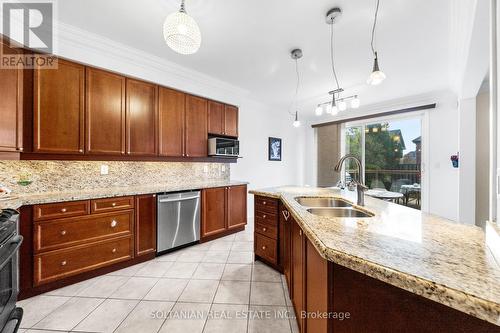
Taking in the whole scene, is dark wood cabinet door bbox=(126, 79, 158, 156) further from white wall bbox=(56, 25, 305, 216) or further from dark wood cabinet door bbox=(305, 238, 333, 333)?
dark wood cabinet door bbox=(305, 238, 333, 333)

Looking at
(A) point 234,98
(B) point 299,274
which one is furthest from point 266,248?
(A) point 234,98

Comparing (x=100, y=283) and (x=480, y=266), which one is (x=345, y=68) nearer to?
(x=480, y=266)

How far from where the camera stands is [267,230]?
7.93 feet

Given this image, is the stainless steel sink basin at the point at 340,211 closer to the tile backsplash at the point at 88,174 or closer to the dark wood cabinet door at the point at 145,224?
the dark wood cabinet door at the point at 145,224

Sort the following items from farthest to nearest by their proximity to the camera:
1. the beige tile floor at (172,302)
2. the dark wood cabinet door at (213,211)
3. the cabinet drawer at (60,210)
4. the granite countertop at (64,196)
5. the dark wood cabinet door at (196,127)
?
the dark wood cabinet door at (196,127) < the dark wood cabinet door at (213,211) < the cabinet drawer at (60,210) < the granite countertop at (64,196) < the beige tile floor at (172,302)

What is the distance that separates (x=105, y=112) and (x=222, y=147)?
1.70 meters

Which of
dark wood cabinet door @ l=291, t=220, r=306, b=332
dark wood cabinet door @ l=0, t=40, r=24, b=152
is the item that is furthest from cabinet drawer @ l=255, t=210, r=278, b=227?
dark wood cabinet door @ l=0, t=40, r=24, b=152

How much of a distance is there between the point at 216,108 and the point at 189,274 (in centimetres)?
266

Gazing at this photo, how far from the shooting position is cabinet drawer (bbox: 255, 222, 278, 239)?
2.32 m

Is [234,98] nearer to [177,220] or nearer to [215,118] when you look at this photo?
[215,118]

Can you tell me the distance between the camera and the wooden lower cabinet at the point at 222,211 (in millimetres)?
3193

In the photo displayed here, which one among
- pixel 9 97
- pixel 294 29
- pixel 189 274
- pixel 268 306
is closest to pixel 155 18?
pixel 294 29

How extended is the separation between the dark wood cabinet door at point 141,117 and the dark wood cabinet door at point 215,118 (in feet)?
3.02

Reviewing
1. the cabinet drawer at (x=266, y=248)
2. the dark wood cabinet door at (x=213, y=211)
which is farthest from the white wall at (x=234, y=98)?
the cabinet drawer at (x=266, y=248)
